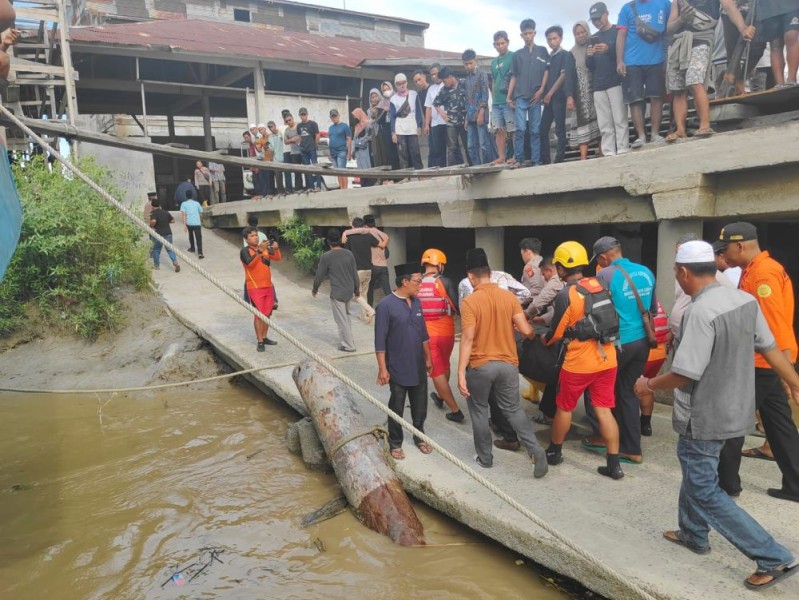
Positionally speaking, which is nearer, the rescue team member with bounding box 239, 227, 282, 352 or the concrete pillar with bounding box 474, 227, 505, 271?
the rescue team member with bounding box 239, 227, 282, 352

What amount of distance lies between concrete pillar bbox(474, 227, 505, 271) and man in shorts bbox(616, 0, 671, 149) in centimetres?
243

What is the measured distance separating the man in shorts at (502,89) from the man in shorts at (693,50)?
2.29 m

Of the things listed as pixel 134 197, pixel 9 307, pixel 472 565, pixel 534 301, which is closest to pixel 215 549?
pixel 472 565

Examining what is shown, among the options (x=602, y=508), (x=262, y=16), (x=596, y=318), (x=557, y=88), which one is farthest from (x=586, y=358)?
(x=262, y=16)

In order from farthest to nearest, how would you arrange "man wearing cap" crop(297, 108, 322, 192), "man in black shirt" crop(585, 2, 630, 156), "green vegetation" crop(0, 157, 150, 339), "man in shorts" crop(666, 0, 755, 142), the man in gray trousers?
1. "man wearing cap" crop(297, 108, 322, 192)
2. "green vegetation" crop(0, 157, 150, 339)
3. the man in gray trousers
4. "man in black shirt" crop(585, 2, 630, 156)
5. "man in shorts" crop(666, 0, 755, 142)

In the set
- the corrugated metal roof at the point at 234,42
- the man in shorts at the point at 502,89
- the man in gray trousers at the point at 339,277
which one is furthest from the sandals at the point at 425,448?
the corrugated metal roof at the point at 234,42

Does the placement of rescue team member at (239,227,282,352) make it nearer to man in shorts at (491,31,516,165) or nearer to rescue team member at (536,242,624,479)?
man in shorts at (491,31,516,165)

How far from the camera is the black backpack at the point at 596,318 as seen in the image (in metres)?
4.35

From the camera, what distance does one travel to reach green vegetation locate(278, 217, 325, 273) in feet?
40.8

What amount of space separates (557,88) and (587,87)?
378 millimetres

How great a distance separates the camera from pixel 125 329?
9.53 metres

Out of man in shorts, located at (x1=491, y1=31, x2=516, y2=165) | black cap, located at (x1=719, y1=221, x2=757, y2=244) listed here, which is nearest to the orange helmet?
black cap, located at (x1=719, y1=221, x2=757, y2=244)

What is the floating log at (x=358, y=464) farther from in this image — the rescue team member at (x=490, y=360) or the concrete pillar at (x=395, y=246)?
the concrete pillar at (x=395, y=246)

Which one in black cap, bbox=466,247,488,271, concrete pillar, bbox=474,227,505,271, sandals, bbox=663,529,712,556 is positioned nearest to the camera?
sandals, bbox=663,529,712,556
